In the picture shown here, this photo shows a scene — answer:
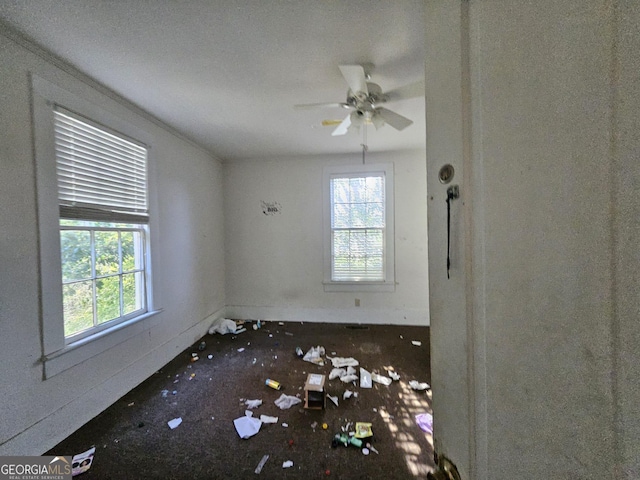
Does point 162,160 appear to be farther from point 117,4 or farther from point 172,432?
point 172,432

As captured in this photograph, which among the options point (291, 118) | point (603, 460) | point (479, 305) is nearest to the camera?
point (603, 460)

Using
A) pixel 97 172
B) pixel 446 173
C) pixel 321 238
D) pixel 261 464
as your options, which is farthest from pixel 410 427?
pixel 97 172

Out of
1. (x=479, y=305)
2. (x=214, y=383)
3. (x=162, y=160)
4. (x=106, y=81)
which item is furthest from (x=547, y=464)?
(x=162, y=160)

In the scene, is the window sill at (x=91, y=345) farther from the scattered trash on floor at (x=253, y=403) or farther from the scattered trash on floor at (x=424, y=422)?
the scattered trash on floor at (x=424, y=422)

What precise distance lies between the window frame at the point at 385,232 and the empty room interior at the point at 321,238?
3 cm

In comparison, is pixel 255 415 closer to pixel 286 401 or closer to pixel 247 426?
pixel 247 426

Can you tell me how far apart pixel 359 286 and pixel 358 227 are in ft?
2.80

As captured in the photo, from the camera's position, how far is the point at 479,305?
17.0 inches

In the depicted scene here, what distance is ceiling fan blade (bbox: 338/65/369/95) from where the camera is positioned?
1.44 metres

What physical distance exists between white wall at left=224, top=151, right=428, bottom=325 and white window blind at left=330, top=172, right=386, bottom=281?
0.69 feet

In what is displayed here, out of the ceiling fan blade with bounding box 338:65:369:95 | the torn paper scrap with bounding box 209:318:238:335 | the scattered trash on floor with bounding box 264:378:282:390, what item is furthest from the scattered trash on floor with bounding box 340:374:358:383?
the ceiling fan blade with bounding box 338:65:369:95

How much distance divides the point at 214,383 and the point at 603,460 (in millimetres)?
2494

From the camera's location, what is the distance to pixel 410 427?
165 centimetres

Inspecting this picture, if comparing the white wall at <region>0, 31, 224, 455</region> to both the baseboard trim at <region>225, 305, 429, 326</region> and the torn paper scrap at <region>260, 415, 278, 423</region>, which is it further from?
the torn paper scrap at <region>260, 415, 278, 423</region>
